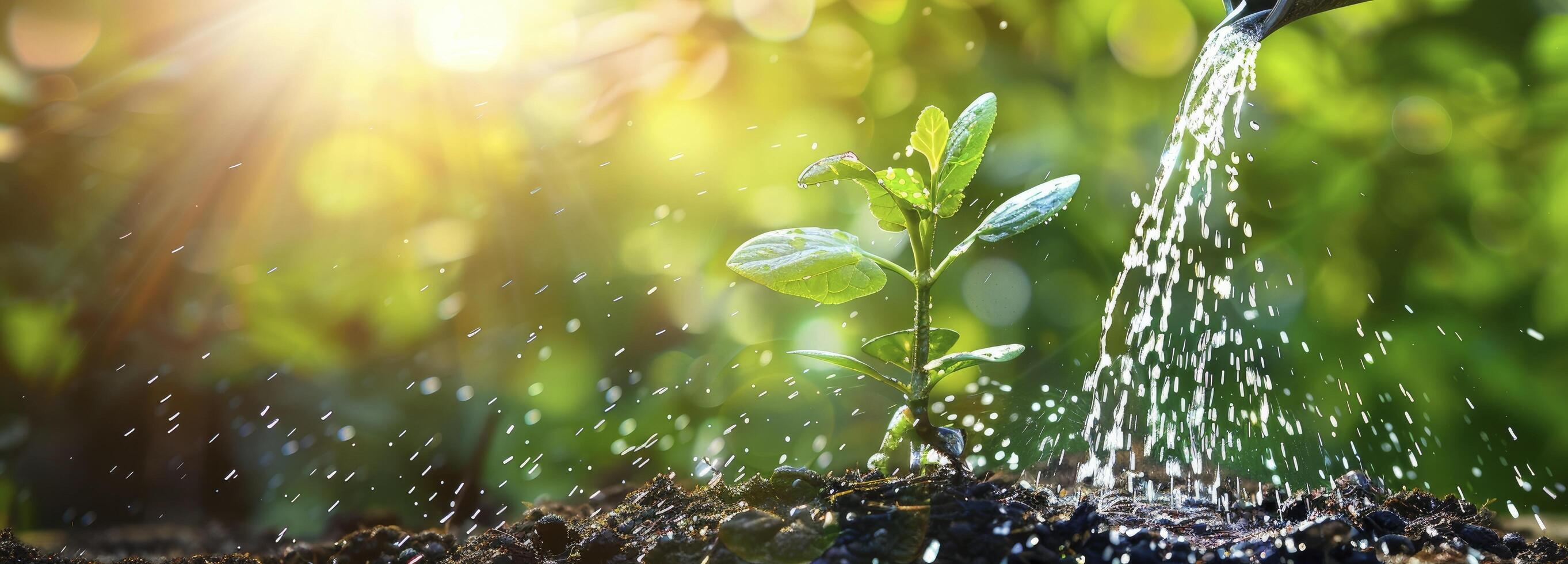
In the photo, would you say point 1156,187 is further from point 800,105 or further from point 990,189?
point 800,105

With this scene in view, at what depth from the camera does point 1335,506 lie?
84 centimetres

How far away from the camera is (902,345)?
812 millimetres

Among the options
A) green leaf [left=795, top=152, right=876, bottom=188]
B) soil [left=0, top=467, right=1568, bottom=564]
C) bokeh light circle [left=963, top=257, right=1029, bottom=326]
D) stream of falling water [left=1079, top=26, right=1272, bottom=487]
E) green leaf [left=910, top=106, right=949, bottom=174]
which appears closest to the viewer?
soil [left=0, top=467, right=1568, bottom=564]

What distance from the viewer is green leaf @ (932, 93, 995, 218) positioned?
2.49 ft

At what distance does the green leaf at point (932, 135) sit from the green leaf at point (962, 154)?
1 cm

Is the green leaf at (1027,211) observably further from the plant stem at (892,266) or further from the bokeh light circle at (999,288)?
the bokeh light circle at (999,288)

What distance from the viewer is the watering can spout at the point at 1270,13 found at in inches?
32.3

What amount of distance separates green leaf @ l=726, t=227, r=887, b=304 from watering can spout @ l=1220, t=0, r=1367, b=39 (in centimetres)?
50

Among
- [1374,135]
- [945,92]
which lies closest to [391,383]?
[945,92]

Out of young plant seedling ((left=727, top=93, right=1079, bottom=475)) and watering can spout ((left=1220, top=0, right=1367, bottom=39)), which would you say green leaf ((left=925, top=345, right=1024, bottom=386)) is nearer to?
young plant seedling ((left=727, top=93, right=1079, bottom=475))

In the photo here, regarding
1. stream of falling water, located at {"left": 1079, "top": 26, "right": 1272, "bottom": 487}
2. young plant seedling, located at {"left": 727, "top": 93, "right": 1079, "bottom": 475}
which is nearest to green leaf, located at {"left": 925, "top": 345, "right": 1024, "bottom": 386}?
young plant seedling, located at {"left": 727, "top": 93, "right": 1079, "bottom": 475}

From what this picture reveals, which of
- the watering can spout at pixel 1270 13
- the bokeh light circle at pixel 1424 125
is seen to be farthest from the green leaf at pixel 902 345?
the bokeh light circle at pixel 1424 125

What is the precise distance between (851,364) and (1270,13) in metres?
0.61

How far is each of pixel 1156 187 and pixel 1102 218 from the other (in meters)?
0.10
